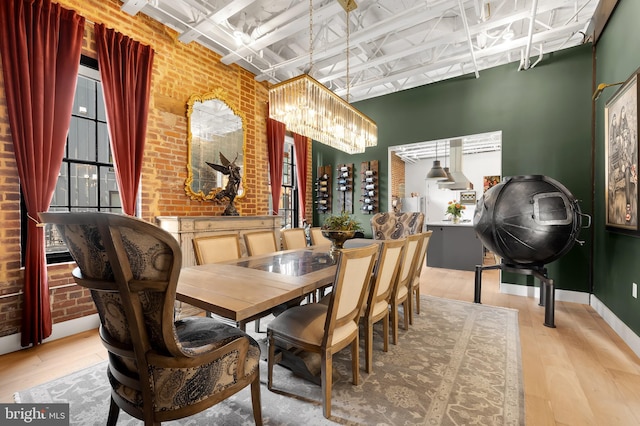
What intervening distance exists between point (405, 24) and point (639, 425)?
385 centimetres

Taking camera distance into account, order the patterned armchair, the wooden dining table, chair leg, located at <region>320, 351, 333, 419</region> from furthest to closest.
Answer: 1. the patterned armchair
2. chair leg, located at <region>320, 351, 333, 419</region>
3. the wooden dining table

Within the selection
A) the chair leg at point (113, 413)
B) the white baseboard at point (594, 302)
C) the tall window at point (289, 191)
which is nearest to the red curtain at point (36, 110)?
the chair leg at point (113, 413)

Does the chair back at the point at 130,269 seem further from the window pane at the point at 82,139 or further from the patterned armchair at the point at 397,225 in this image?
the patterned armchair at the point at 397,225

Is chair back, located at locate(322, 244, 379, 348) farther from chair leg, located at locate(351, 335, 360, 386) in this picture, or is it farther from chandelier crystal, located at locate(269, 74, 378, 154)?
chandelier crystal, located at locate(269, 74, 378, 154)

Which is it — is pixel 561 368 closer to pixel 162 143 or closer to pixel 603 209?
pixel 603 209

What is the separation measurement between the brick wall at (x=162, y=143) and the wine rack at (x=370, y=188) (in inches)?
80.8

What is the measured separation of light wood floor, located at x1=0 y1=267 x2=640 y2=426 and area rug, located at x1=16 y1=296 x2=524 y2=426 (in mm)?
115

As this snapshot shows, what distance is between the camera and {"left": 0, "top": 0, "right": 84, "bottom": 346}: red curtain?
7.82 ft

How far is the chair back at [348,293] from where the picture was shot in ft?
5.06

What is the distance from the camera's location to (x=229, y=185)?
4102 mm

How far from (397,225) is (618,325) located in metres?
2.61

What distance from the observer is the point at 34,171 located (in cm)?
248

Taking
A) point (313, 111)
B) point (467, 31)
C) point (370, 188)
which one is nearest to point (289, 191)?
point (370, 188)

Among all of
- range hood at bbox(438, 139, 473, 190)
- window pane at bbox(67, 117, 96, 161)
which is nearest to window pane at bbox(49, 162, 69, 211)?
window pane at bbox(67, 117, 96, 161)
